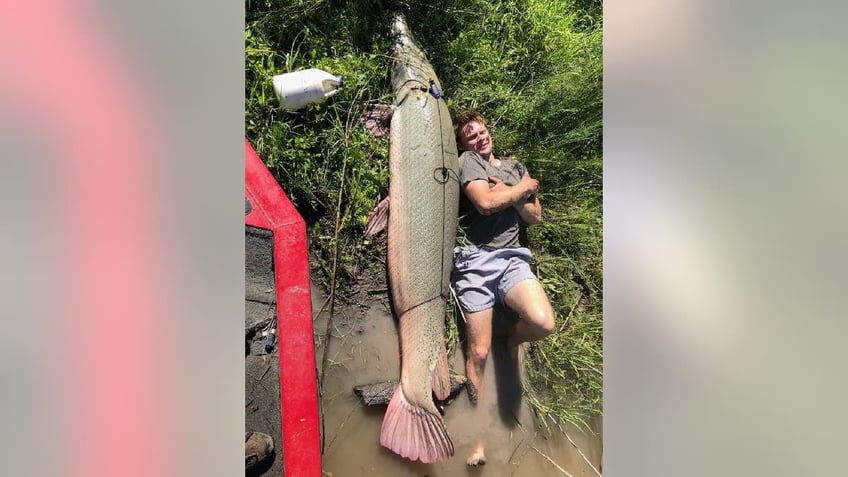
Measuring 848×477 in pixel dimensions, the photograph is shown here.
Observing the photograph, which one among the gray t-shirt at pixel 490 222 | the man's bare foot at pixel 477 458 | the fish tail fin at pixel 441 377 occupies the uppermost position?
the gray t-shirt at pixel 490 222

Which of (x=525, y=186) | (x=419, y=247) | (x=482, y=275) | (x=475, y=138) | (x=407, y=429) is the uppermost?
(x=475, y=138)

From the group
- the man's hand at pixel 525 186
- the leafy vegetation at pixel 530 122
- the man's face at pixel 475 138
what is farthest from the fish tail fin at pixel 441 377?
the man's face at pixel 475 138

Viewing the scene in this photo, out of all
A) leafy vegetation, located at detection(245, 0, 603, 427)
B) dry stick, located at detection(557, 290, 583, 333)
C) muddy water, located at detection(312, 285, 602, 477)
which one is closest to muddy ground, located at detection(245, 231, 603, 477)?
muddy water, located at detection(312, 285, 602, 477)

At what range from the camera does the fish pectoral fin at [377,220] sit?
1.65 metres

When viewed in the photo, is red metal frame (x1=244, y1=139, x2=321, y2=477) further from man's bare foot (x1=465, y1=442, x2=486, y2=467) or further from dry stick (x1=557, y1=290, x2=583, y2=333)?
dry stick (x1=557, y1=290, x2=583, y2=333)

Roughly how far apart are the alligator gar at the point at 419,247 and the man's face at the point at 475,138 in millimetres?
69

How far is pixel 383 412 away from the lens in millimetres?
1650

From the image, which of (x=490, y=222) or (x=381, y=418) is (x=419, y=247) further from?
(x=381, y=418)

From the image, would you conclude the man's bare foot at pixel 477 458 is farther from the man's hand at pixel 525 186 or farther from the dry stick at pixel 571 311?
the man's hand at pixel 525 186

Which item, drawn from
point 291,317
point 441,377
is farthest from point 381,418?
point 291,317

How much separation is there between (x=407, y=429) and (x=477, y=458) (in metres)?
0.33
